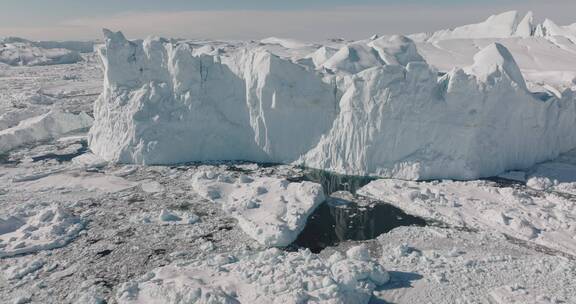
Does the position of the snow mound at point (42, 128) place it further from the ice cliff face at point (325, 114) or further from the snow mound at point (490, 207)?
the snow mound at point (490, 207)

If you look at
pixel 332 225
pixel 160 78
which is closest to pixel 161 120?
pixel 160 78

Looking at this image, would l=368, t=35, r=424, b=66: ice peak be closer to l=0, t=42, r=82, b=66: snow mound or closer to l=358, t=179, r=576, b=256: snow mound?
l=358, t=179, r=576, b=256: snow mound

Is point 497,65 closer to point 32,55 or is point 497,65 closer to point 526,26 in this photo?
point 526,26

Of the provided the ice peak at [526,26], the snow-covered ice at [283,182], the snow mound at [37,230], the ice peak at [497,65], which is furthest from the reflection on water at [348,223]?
the ice peak at [526,26]

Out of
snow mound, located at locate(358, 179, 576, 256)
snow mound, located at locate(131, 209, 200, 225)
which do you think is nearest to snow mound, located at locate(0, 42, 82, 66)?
snow mound, located at locate(131, 209, 200, 225)

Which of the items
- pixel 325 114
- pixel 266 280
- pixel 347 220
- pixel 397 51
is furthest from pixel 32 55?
pixel 266 280

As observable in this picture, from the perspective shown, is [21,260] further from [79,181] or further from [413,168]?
[413,168]
